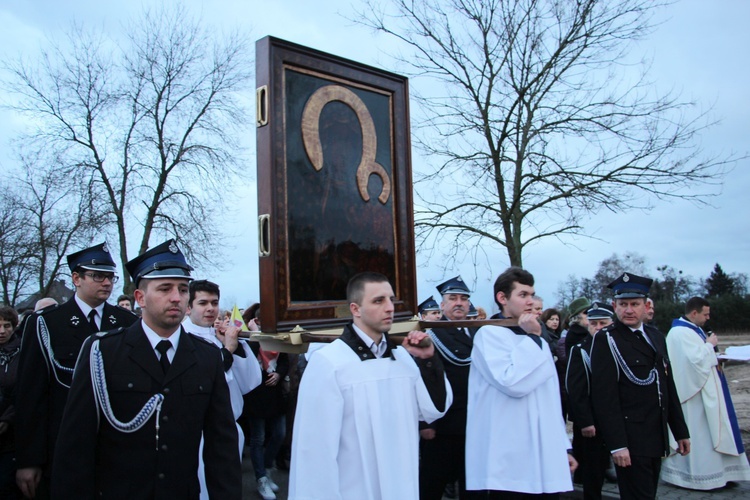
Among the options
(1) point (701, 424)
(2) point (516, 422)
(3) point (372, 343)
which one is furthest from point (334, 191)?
(1) point (701, 424)

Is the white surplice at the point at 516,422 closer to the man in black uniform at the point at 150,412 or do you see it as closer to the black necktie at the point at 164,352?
the man in black uniform at the point at 150,412

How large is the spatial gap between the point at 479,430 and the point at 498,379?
0.53 metres

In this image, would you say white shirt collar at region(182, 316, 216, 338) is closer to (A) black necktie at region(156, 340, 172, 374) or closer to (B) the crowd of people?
(B) the crowd of people

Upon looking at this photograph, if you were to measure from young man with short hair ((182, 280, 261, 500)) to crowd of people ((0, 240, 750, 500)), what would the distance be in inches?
0.6

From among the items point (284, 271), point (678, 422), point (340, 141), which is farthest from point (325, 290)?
point (678, 422)

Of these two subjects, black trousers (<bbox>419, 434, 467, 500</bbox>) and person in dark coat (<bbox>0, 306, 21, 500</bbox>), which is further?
black trousers (<bbox>419, 434, 467, 500</bbox>)

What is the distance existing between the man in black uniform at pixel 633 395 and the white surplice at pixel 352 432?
2301 mm

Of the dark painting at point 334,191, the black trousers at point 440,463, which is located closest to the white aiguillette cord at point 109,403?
the dark painting at point 334,191

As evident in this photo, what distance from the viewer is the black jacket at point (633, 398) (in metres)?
5.11

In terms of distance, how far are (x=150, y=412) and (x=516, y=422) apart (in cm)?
268

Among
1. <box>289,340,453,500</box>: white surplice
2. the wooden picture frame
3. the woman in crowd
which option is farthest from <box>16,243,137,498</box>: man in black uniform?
the woman in crowd

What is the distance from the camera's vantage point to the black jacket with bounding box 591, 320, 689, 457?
201 inches

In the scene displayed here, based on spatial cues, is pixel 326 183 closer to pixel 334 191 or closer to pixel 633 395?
pixel 334 191

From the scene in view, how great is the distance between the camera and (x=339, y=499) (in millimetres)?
3258
